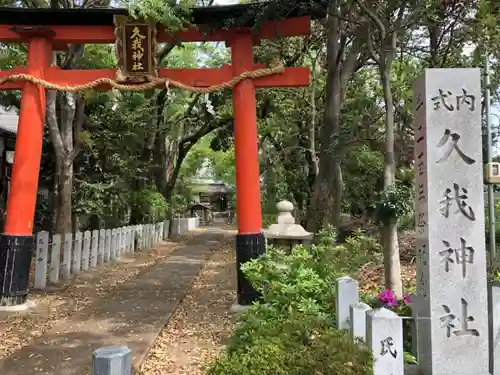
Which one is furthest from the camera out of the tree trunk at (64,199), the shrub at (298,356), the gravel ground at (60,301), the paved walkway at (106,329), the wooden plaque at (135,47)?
the tree trunk at (64,199)

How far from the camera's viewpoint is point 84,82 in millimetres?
8844

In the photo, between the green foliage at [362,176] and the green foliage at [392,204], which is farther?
the green foliage at [362,176]

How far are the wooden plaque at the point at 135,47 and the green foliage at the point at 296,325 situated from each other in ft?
14.8

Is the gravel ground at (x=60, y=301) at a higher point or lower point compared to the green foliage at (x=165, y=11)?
lower

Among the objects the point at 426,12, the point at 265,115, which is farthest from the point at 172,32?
the point at 265,115

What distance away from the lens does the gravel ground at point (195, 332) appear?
568 cm

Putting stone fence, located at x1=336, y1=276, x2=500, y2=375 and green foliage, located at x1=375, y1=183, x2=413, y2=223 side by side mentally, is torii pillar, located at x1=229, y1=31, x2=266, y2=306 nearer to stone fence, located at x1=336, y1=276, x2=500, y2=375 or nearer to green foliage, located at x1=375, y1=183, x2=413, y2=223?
green foliage, located at x1=375, y1=183, x2=413, y2=223

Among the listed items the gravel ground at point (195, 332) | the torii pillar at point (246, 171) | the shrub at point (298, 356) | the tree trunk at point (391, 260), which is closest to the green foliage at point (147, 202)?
the gravel ground at point (195, 332)

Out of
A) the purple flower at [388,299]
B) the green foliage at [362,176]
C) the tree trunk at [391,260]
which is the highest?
the green foliage at [362,176]

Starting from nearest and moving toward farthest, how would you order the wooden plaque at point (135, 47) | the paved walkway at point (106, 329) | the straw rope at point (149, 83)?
the paved walkway at point (106, 329), the straw rope at point (149, 83), the wooden plaque at point (135, 47)

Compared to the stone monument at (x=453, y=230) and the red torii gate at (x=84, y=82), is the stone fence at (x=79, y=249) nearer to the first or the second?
the red torii gate at (x=84, y=82)

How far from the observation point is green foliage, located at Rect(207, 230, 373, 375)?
3543mm

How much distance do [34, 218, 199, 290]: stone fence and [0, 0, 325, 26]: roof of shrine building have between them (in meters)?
4.28

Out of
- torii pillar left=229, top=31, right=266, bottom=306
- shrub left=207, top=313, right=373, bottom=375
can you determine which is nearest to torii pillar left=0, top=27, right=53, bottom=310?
torii pillar left=229, top=31, right=266, bottom=306
